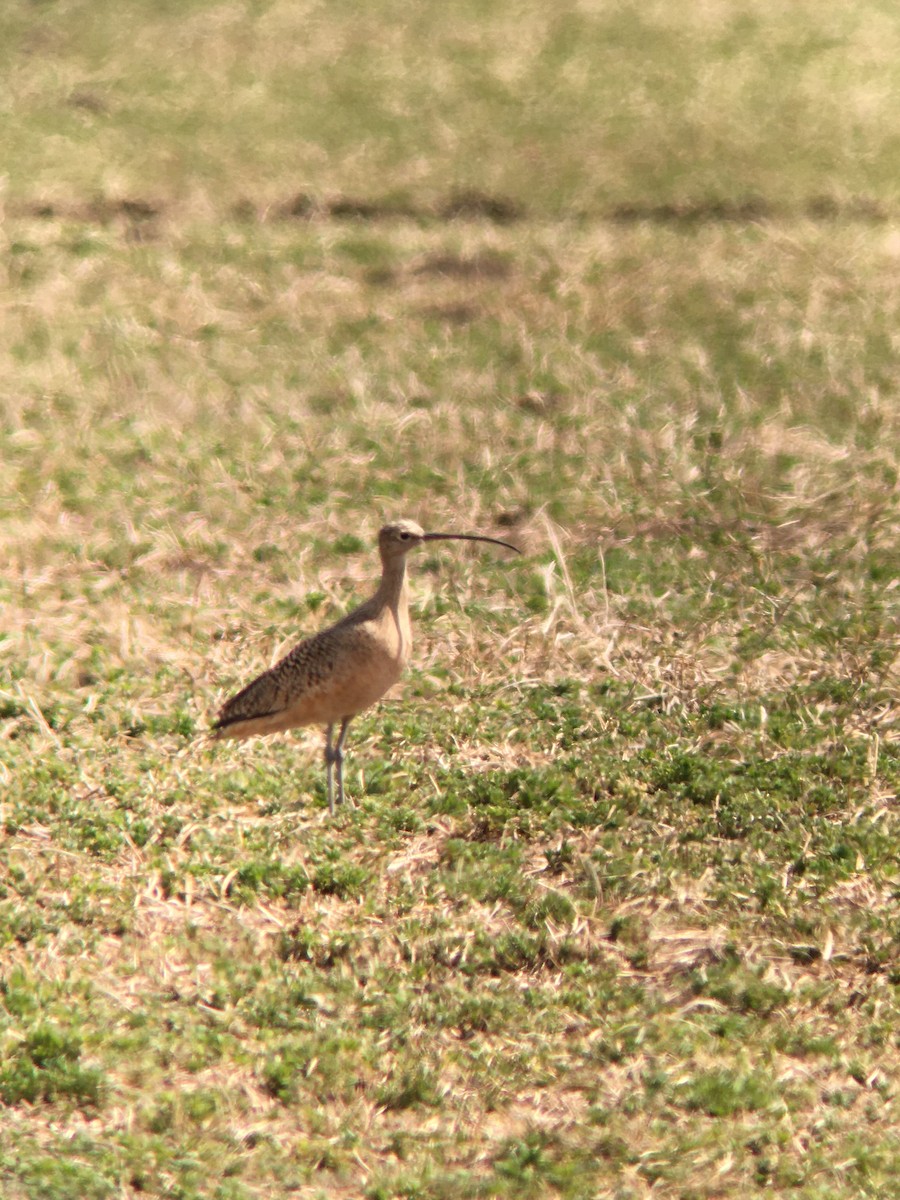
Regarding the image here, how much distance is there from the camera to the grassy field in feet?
15.0

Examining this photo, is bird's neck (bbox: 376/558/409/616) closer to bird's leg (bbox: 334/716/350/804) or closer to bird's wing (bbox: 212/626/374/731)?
bird's wing (bbox: 212/626/374/731)

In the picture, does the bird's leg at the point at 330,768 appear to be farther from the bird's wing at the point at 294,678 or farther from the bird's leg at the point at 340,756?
the bird's wing at the point at 294,678

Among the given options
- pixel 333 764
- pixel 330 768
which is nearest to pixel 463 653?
pixel 333 764

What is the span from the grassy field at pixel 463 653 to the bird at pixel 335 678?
243mm

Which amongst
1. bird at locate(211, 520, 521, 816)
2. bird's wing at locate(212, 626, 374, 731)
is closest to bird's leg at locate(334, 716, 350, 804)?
bird at locate(211, 520, 521, 816)

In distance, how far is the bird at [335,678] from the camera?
5.79m

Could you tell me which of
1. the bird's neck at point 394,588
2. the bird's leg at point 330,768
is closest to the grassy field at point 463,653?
the bird's leg at point 330,768

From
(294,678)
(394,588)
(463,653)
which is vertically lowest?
(463,653)

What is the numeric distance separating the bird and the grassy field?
0.80 ft

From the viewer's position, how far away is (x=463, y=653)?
23.0 feet

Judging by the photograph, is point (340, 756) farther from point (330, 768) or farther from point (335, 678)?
point (335, 678)

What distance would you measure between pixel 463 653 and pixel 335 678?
1.31 meters

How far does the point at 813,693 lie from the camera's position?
21.5 ft

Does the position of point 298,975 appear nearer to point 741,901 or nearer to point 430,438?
point 741,901
